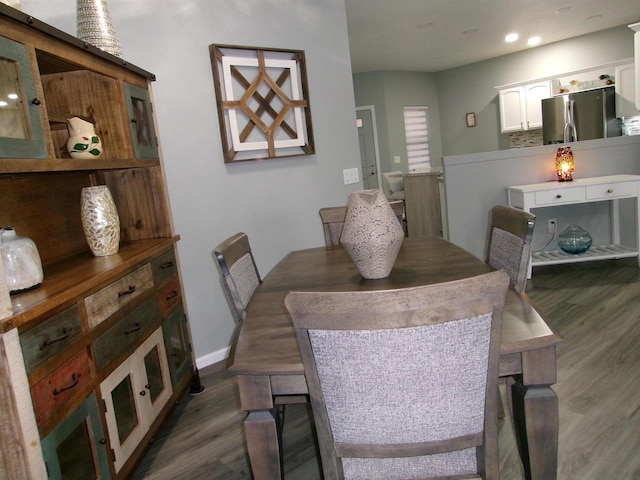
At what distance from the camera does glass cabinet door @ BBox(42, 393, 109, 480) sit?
1.25 metres

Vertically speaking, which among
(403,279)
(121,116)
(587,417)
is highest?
(121,116)

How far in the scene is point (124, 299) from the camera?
175 centimetres

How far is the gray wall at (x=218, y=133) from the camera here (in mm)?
2520

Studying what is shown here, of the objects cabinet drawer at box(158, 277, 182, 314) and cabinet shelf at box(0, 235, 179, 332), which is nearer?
cabinet shelf at box(0, 235, 179, 332)

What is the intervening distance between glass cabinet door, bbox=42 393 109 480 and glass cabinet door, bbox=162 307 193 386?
0.66 m

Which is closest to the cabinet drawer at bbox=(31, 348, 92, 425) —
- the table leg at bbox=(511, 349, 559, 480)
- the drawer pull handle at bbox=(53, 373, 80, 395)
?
the drawer pull handle at bbox=(53, 373, 80, 395)

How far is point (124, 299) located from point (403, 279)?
1020mm

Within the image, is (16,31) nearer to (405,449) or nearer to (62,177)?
(62,177)

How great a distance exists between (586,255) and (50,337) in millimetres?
3981

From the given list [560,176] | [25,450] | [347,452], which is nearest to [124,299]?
[25,450]

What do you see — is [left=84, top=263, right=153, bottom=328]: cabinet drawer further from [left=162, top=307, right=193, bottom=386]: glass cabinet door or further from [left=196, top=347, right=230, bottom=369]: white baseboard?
[left=196, top=347, right=230, bottom=369]: white baseboard

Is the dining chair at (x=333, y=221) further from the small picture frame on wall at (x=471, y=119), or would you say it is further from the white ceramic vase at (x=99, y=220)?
the small picture frame on wall at (x=471, y=119)

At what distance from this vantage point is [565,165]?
3984mm

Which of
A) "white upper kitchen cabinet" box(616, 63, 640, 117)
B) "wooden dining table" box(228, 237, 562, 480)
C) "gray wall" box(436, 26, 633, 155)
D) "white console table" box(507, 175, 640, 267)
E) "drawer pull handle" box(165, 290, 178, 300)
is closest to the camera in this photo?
"wooden dining table" box(228, 237, 562, 480)
